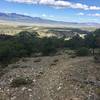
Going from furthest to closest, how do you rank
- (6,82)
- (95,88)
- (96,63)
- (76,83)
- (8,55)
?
(8,55) → (96,63) → (6,82) → (76,83) → (95,88)

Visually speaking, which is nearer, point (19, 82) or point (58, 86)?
point (58, 86)

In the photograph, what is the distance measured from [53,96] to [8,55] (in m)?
38.5

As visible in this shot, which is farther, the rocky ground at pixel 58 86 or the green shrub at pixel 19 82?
the green shrub at pixel 19 82

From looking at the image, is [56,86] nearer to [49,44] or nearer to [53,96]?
[53,96]

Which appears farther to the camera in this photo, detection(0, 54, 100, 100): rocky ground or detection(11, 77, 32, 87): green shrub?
detection(11, 77, 32, 87): green shrub

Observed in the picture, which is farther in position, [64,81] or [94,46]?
[94,46]

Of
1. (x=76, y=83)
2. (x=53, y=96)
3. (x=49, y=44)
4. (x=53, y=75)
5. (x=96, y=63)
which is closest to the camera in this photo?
(x=53, y=96)

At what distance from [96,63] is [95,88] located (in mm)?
18477

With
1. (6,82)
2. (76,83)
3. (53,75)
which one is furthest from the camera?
(53,75)

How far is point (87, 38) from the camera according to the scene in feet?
316

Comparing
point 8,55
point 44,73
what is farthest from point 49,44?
point 44,73

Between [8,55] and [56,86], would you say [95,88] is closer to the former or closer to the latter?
[56,86]

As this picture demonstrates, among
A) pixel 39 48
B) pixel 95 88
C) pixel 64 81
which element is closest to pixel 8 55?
pixel 39 48

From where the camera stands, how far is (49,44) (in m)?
87.8
